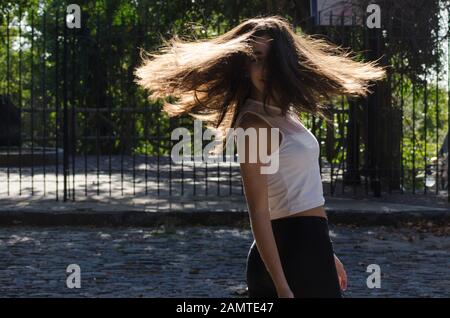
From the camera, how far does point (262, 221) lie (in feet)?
11.9

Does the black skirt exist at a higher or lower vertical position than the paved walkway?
higher

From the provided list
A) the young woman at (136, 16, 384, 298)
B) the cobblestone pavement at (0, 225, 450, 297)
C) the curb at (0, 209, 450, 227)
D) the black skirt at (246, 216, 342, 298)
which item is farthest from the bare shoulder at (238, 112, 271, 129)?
the curb at (0, 209, 450, 227)

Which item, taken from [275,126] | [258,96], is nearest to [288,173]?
[275,126]

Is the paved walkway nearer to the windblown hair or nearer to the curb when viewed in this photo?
the curb

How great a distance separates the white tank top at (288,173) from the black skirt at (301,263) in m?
0.05

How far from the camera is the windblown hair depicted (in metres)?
3.75

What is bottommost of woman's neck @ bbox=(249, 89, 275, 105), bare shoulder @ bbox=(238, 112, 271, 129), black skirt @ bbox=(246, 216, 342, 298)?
black skirt @ bbox=(246, 216, 342, 298)

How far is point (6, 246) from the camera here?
10.2m

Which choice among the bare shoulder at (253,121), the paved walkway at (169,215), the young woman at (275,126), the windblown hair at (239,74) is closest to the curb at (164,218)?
the paved walkway at (169,215)

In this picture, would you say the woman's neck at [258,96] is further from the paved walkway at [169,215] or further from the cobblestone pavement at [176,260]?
the paved walkway at [169,215]

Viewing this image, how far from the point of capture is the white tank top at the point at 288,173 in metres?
3.77

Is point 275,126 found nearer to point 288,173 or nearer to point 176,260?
point 288,173

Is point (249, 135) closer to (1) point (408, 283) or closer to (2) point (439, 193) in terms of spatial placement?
(1) point (408, 283)
